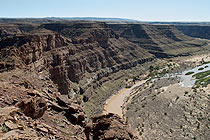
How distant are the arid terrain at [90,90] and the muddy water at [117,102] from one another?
0.30 m

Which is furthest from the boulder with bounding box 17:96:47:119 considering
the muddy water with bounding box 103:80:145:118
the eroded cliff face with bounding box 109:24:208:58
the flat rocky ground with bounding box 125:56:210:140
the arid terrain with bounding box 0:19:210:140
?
the eroded cliff face with bounding box 109:24:208:58

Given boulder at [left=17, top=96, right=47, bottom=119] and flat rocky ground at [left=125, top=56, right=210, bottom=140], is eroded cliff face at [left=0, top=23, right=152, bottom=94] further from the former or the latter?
boulder at [left=17, top=96, right=47, bottom=119]

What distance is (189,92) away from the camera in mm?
48875

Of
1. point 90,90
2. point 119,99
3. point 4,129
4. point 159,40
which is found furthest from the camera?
point 159,40

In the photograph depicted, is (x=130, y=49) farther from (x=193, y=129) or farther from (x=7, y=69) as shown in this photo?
(x=7, y=69)

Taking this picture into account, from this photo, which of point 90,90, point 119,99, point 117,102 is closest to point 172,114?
point 117,102

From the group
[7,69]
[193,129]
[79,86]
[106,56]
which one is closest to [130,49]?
[106,56]

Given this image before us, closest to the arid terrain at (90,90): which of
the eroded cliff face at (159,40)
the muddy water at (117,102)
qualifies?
the muddy water at (117,102)

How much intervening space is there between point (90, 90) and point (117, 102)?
858 centimetres

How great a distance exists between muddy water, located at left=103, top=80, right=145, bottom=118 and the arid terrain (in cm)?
30

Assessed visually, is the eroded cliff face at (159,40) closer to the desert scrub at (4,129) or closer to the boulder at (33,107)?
the boulder at (33,107)

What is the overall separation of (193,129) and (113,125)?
23.3m

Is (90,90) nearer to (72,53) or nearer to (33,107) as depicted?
(72,53)

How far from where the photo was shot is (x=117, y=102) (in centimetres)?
5781
